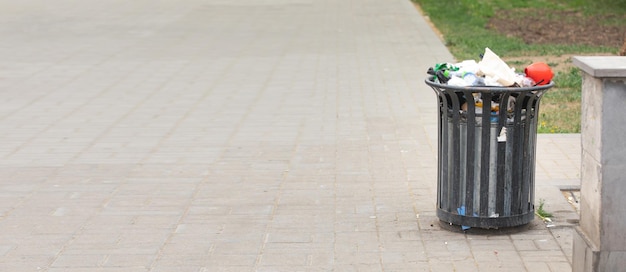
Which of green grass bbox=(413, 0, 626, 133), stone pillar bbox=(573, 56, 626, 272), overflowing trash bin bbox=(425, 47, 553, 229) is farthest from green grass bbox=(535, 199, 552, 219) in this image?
green grass bbox=(413, 0, 626, 133)

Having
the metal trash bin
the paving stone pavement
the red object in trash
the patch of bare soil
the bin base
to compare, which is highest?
the red object in trash

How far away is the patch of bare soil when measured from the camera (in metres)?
18.9

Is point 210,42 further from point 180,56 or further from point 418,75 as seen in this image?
point 418,75

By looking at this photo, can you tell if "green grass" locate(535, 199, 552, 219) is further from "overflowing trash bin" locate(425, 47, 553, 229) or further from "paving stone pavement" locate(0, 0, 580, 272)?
"overflowing trash bin" locate(425, 47, 553, 229)

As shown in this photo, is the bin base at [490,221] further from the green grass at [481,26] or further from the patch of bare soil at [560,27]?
the patch of bare soil at [560,27]

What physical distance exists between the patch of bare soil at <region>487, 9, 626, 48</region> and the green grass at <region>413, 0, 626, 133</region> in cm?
28

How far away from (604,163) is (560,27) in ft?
56.2

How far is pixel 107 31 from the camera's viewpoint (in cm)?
2112

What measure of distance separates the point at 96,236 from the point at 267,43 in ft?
41.2

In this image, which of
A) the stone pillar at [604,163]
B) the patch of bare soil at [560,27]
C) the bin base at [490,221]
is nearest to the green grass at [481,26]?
the patch of bare soil at [560,27]

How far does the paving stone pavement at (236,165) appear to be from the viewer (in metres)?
6.06

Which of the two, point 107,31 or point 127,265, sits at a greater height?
point 127,265

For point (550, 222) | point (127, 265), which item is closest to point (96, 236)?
point (127, 265)

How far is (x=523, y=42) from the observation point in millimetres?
18281
